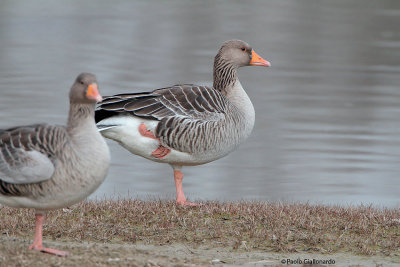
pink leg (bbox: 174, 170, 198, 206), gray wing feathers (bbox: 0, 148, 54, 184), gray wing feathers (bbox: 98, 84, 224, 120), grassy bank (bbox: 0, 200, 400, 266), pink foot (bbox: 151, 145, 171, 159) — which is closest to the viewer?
gray wing feathers (bbox: 0, 148, 54, 184)

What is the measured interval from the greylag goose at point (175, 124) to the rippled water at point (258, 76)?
1717mm

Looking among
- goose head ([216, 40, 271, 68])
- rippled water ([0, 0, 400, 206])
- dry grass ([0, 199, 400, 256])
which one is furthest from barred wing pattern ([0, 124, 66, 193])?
rippled water ([0, 0, 400, 206])

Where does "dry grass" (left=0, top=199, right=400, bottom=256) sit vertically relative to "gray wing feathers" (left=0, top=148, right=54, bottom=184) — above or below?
below

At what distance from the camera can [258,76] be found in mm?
22938

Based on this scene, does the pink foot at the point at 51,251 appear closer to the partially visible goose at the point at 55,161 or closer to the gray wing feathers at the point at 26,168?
the partially visible goose at the point at 55,161

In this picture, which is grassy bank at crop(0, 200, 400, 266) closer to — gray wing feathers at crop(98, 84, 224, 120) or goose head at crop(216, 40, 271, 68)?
gray wing feathers at crop(98, 84, 224, 120)

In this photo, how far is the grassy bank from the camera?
699 centimetres

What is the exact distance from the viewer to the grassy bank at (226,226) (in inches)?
275

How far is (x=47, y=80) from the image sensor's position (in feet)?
68.1

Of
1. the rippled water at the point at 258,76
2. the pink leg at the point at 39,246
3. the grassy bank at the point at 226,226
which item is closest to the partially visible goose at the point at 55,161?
the pink leg at the point at 39,246

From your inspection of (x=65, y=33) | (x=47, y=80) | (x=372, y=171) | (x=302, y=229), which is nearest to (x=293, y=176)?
(x=372, y=171)

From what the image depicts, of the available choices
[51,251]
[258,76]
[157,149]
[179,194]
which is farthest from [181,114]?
[258,76]

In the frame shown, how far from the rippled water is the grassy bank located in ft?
7.54

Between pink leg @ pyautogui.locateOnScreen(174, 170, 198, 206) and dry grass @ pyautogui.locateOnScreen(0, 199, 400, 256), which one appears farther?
pink leg @ pyautogui.locateOnScreen(174, 170, 198, 206)
